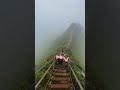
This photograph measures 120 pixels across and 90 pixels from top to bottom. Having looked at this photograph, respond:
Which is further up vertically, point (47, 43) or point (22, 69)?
point (47, 43)

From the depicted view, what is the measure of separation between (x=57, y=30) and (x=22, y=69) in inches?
26.9

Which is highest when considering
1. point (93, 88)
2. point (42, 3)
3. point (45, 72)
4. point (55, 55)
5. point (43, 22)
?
point (42, 3)

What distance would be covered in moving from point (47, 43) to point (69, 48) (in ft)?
0.98

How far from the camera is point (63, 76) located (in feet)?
9.44

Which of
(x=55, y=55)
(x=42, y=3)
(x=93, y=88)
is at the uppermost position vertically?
(x=42, y=3)

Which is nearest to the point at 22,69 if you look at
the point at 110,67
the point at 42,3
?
the point at 42,3

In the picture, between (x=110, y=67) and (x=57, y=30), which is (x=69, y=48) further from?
(x=110, y=67)

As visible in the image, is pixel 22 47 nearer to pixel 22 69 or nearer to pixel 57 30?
pixel 22 69

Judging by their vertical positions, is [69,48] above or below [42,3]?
below

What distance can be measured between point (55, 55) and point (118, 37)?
84cm

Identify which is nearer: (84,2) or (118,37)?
(118,37)

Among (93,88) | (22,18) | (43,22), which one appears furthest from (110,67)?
(22,18)

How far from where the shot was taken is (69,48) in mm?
2926

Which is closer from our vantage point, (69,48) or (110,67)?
(110,67)
